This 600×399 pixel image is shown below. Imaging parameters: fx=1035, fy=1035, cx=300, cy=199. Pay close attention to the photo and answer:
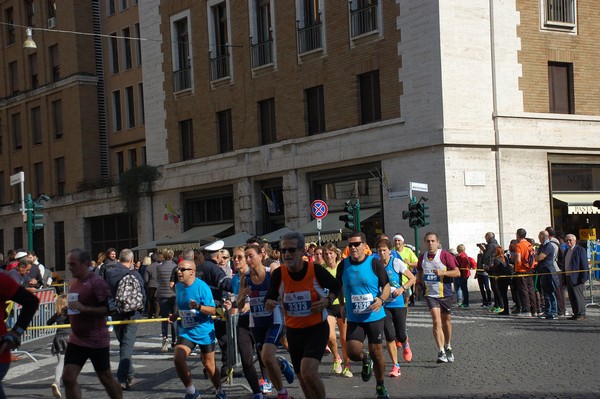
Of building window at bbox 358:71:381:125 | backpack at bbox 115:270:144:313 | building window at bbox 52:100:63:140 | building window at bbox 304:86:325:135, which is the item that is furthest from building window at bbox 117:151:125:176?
backpack at bbox 115:270:144:313

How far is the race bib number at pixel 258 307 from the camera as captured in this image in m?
11.5

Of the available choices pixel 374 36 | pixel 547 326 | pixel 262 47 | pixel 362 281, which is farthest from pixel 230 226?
pixel 362 281


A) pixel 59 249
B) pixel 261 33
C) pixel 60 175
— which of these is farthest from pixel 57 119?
pixel 261 33

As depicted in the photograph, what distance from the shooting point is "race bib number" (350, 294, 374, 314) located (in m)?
11.2

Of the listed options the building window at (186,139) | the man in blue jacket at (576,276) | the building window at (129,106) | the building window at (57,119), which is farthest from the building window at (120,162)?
the man in blue jacket at (576,276)

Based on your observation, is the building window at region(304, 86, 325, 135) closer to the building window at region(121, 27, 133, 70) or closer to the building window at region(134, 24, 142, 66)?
the building window at region(134, 24, 142, 66)

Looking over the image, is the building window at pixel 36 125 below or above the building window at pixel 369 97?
above

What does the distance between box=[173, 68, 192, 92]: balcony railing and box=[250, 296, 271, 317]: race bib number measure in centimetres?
2817

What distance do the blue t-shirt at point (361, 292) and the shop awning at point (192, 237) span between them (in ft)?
82.8

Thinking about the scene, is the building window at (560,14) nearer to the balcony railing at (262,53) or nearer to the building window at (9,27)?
the balcony railing at (262,53)

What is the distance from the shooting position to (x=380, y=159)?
101 ft

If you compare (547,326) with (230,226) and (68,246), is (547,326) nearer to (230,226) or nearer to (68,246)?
(230,226)

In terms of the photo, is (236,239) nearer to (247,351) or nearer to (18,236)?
(18,236)

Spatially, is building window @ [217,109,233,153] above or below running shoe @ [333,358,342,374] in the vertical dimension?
above
